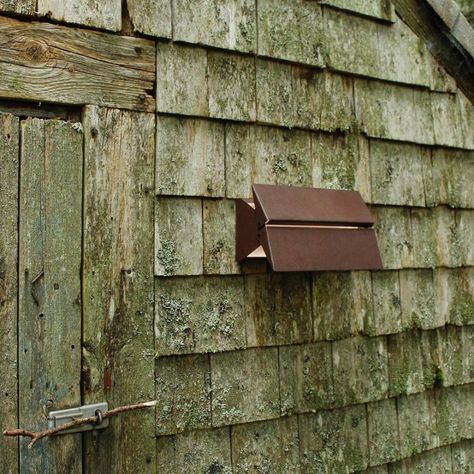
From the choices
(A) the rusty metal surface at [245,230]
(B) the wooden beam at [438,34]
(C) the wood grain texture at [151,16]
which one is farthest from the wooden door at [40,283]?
(B) the wooden beam at [438,34]

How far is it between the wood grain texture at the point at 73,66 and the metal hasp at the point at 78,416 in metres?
0.85

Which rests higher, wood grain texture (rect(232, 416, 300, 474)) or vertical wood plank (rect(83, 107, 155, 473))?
vertical wood plank (rect(83, 107, 155, 473))

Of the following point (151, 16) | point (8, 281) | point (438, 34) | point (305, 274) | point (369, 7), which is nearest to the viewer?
point (8, 281)

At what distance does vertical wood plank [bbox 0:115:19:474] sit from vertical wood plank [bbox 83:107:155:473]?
19 centimetres

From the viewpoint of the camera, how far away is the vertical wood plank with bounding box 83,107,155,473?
64.4 inches

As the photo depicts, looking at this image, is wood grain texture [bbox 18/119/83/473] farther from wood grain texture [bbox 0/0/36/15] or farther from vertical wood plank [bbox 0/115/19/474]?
wood grain texture [bbox 0/0/36/15]

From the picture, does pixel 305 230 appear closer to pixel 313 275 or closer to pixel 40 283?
pixel 313 275

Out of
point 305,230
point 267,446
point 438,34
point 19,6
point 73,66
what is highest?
point 438,34

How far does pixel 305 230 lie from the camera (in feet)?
6.00

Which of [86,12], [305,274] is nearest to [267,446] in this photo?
[305,274]

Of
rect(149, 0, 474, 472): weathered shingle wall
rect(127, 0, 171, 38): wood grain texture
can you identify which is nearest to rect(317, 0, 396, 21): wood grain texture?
rect(149, 0, 474, 472): weathered shingle wall

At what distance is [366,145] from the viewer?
223 centimetres

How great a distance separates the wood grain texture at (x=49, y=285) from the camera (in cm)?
154

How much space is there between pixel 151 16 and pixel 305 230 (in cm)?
81
